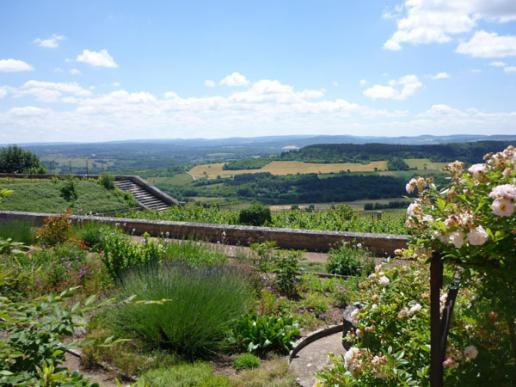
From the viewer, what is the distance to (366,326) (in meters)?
2.96

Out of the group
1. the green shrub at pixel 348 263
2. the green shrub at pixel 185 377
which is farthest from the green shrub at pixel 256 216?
the green shrub at pixel 185 377

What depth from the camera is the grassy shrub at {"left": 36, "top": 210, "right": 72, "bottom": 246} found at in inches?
382

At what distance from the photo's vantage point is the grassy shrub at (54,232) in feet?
31.8

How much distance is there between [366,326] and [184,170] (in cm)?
10388

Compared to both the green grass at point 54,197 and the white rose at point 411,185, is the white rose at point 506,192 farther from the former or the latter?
the green grass at point 54,197

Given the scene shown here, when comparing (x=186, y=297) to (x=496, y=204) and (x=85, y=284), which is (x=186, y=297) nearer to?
(x=85, y=284)

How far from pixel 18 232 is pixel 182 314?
675 centimetres

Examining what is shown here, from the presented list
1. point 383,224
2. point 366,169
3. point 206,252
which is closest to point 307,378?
point 206,252

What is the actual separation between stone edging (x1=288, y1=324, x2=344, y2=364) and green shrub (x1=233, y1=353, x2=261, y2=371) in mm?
341

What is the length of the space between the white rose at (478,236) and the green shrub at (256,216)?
13.6 meters

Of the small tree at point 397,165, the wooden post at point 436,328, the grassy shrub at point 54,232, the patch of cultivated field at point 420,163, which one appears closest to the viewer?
the wooden post at point 436,328

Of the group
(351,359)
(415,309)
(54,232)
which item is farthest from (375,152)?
(351,359)

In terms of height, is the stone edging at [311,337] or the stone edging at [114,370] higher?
the stone edging at [114,370]

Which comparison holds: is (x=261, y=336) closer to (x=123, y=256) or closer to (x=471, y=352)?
(x=123, y=256)
